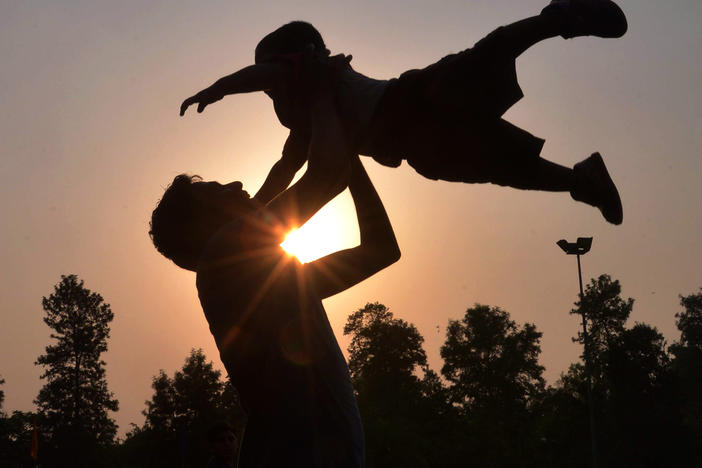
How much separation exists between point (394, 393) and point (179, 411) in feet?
52.2

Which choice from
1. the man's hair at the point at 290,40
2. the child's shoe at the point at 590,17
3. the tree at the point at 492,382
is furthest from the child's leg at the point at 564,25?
the tree at the point at 492,382

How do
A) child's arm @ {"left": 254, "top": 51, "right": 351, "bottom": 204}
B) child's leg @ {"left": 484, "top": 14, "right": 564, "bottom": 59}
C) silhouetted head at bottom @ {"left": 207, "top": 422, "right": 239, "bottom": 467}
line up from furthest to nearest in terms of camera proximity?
silhouetted head at bottom @ {"left": 207, "top": 422, "right": 239, "bottom": 467} < child's leg @ {"left": 484, "top": 14, "right": 564, "bottom": 59} < child's arm @ {"left": 254, "top": 51, "right": 351, "bottom": 204}

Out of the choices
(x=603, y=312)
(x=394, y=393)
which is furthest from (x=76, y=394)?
(x=603, y=312)

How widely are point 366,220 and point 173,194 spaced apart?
1.01 meters

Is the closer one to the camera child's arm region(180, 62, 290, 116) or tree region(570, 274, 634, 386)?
child's arm region(180, 62, 290, 116)

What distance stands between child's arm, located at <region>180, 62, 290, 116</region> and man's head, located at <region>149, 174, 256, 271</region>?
441mm

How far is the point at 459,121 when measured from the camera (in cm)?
404

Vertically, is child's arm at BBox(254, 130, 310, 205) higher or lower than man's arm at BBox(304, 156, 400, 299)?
higher

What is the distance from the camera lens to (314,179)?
137 inches

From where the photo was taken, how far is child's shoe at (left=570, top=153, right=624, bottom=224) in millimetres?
4379

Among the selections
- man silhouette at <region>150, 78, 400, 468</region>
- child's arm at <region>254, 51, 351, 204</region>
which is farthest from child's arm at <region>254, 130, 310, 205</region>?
man silhouette at <region>150, 78, 400, 468</region>

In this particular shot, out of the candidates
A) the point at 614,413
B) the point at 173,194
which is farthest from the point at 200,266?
the point at 614,413

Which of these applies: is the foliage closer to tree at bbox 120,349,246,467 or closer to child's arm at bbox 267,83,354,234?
tree at bbox 120,349,246,467

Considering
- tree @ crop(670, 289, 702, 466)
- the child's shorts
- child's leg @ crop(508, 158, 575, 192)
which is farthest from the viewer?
tree @ crop(670, 289, 702, 466)
